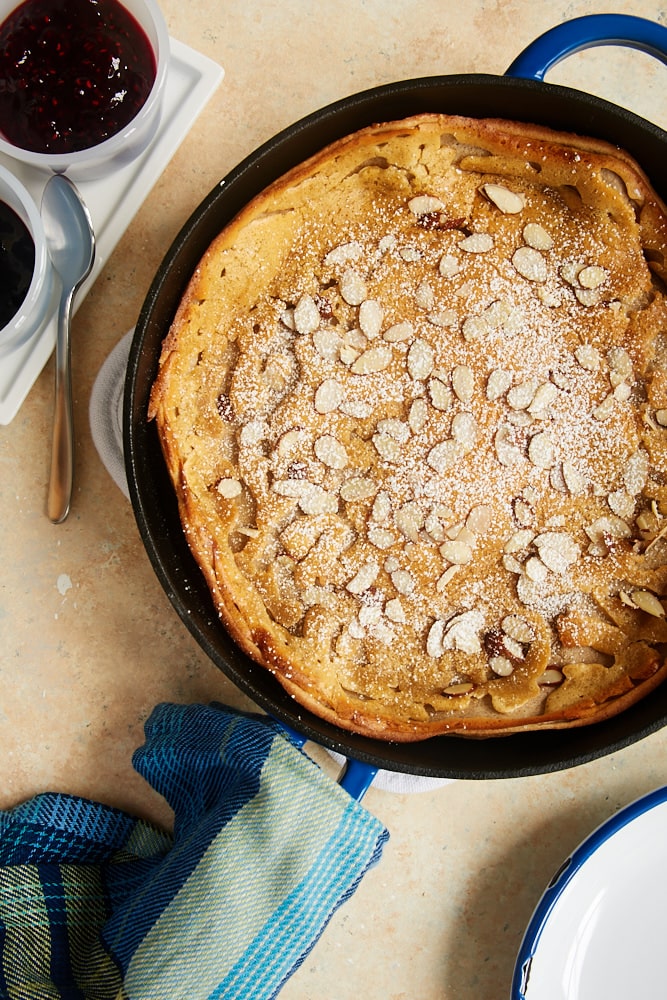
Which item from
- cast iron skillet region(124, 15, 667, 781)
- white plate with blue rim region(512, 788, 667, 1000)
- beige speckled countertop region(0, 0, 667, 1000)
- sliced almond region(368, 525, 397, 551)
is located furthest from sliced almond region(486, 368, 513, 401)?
white plate with blue rim region(512, 788, 667, 1000)

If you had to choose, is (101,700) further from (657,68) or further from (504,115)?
(657,68)

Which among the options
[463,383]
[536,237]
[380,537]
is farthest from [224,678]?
[536,237]

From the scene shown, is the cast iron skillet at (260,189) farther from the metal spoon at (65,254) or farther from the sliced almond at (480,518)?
the sliced almond at (480,518)

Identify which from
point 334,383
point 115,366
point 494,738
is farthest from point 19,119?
point 494,738

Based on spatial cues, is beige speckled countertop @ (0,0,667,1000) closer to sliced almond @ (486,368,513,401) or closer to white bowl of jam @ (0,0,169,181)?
white bowl of jam @ (0,0,169,181)

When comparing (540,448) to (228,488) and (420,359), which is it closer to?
(420,359)

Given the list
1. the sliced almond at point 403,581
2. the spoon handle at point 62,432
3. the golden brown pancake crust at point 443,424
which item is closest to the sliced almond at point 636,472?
the golden brown pancake crust at point 443,424
